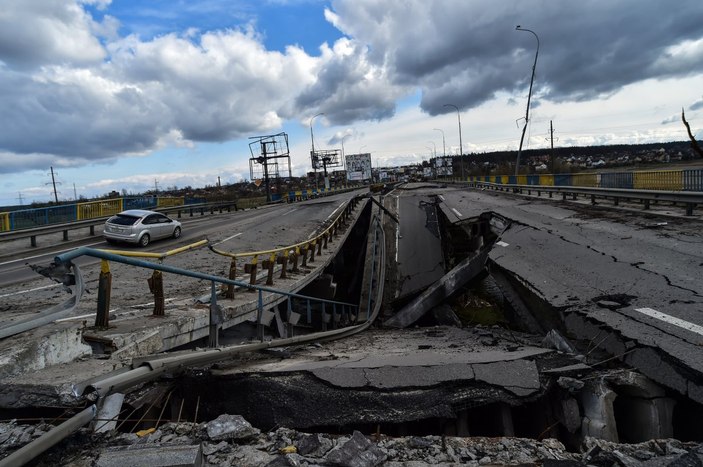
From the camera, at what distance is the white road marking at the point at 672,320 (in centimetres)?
508

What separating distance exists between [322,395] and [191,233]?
22607 mm

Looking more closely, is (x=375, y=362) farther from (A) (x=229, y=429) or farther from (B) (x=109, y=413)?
(B) (x=109, y=413)

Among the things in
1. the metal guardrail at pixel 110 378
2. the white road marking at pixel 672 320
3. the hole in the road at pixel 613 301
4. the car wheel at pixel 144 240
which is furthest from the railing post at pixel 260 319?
the car wheel at pixel 144 240

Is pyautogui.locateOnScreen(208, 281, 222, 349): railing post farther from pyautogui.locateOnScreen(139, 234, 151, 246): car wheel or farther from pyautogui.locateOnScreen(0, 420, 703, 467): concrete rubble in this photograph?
pyautogui.locateOnScreen(139, 234, 151, 246): car wheel

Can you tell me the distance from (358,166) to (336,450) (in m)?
94.6

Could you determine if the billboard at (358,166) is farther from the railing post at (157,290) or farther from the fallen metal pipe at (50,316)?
the fallen metal pipe at (50,316)

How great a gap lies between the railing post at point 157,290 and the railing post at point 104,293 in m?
1.08

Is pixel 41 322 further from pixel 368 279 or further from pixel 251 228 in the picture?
pixel 251 228

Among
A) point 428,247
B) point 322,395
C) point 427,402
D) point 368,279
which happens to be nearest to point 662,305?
point 427,402

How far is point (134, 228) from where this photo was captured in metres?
19.9

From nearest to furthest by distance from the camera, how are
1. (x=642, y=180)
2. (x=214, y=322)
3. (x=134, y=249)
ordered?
(x=214, y=322) < (x=134, y=249) < (x=642, y=180)

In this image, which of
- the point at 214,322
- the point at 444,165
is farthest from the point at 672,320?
the point at 444,165

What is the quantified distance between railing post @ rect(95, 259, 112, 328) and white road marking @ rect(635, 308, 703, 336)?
22.3 feet

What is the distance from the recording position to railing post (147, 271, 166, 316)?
6.90 metres
